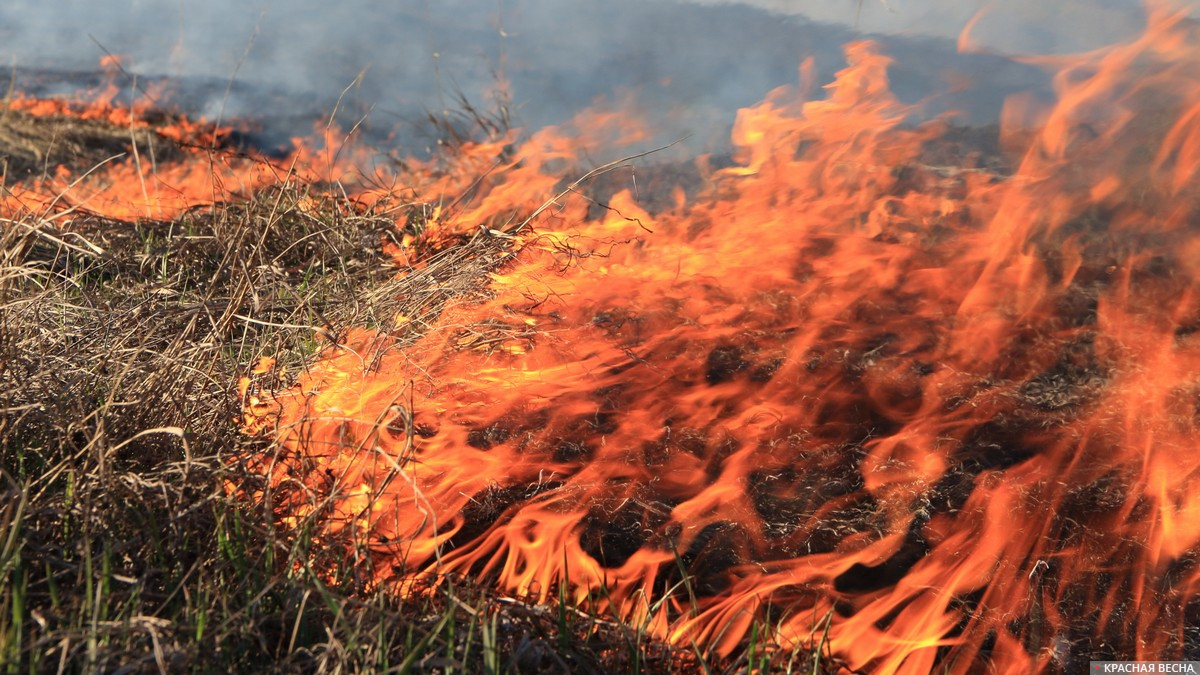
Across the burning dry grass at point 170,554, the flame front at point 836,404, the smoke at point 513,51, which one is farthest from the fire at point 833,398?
the smoke at point 513,51

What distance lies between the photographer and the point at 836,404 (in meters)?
3.42

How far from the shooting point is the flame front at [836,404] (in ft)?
8.48

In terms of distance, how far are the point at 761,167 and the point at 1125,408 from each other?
6.53 ft

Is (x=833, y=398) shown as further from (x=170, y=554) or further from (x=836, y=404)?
(x=170, y=554)

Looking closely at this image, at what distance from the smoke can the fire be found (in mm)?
386

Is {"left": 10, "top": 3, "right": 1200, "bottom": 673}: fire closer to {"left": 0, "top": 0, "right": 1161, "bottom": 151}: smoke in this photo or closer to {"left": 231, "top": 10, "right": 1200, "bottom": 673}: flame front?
{"left": 231, "top": 10, "right": 1200, "bottom": 673}: flame front

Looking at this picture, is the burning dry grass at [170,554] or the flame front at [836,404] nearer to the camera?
the burning dry grass at [170,554]

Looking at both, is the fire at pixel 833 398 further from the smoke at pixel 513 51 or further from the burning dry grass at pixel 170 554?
the smoke at pixel 513 51

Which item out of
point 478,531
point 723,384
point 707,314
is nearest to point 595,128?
point 707,314

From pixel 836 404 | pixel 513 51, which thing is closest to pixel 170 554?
pixel 836 404

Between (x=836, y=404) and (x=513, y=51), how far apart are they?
13.9 ft

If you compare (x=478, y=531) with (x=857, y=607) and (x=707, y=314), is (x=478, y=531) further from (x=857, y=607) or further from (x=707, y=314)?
(x=707, y=314)

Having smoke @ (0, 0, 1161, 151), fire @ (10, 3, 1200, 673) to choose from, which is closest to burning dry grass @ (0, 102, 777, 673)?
fire @ (10, 3, 1200, 673)

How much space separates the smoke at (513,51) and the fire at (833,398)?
386 mm
